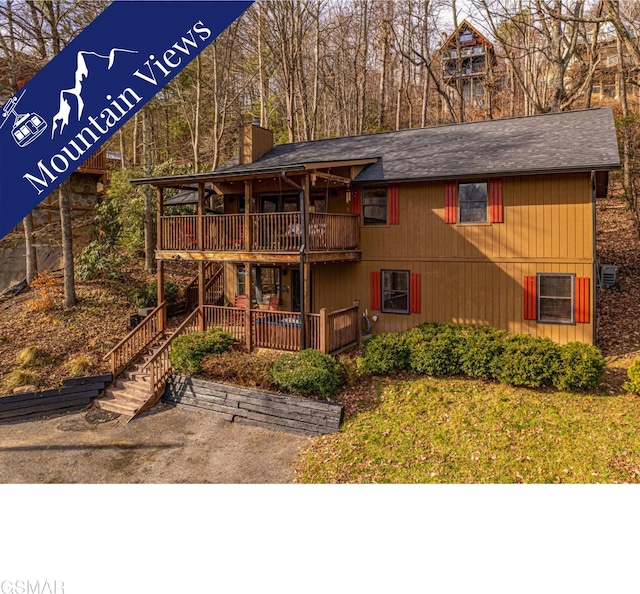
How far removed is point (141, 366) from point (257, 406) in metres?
4.16

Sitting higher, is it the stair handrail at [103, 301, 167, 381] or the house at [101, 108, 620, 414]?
the house at [101, 108, 620, 414]

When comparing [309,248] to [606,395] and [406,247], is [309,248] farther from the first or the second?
[606,395]

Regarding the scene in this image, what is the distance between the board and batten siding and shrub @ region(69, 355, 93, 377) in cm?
723

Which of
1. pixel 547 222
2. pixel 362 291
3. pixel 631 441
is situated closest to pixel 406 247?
pixel 362 291

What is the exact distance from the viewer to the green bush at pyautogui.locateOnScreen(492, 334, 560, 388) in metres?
9.06

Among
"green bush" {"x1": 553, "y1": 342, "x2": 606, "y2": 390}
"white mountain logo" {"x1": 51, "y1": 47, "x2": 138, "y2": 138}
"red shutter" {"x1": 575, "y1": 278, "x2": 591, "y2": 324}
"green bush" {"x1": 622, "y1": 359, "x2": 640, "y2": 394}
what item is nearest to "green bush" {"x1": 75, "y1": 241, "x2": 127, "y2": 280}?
"white mountain logo" {"x1": 51, "y1": 47, "x2": 138, "y2": 138}

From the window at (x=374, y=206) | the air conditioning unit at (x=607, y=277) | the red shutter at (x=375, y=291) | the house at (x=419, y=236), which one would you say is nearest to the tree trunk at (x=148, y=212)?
the house at (x=419, y=236)

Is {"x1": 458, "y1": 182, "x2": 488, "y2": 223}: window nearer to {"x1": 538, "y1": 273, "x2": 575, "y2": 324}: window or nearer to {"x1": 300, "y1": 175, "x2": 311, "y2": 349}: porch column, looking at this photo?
{"x1": 538, "y1": 273, "x2": 575, "y2": 324}: window

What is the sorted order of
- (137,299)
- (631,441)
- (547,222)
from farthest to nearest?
(137,299) → (547,222) → (631,441)

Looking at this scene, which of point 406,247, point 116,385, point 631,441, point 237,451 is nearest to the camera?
point 631,441

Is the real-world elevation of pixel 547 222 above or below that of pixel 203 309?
above

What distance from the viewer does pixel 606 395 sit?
8.80 meters

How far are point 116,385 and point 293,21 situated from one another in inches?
681

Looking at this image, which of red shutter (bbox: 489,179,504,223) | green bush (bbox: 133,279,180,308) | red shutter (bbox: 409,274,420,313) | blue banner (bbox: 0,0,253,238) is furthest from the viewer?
green bush (bbox: 133,279,180,308)
